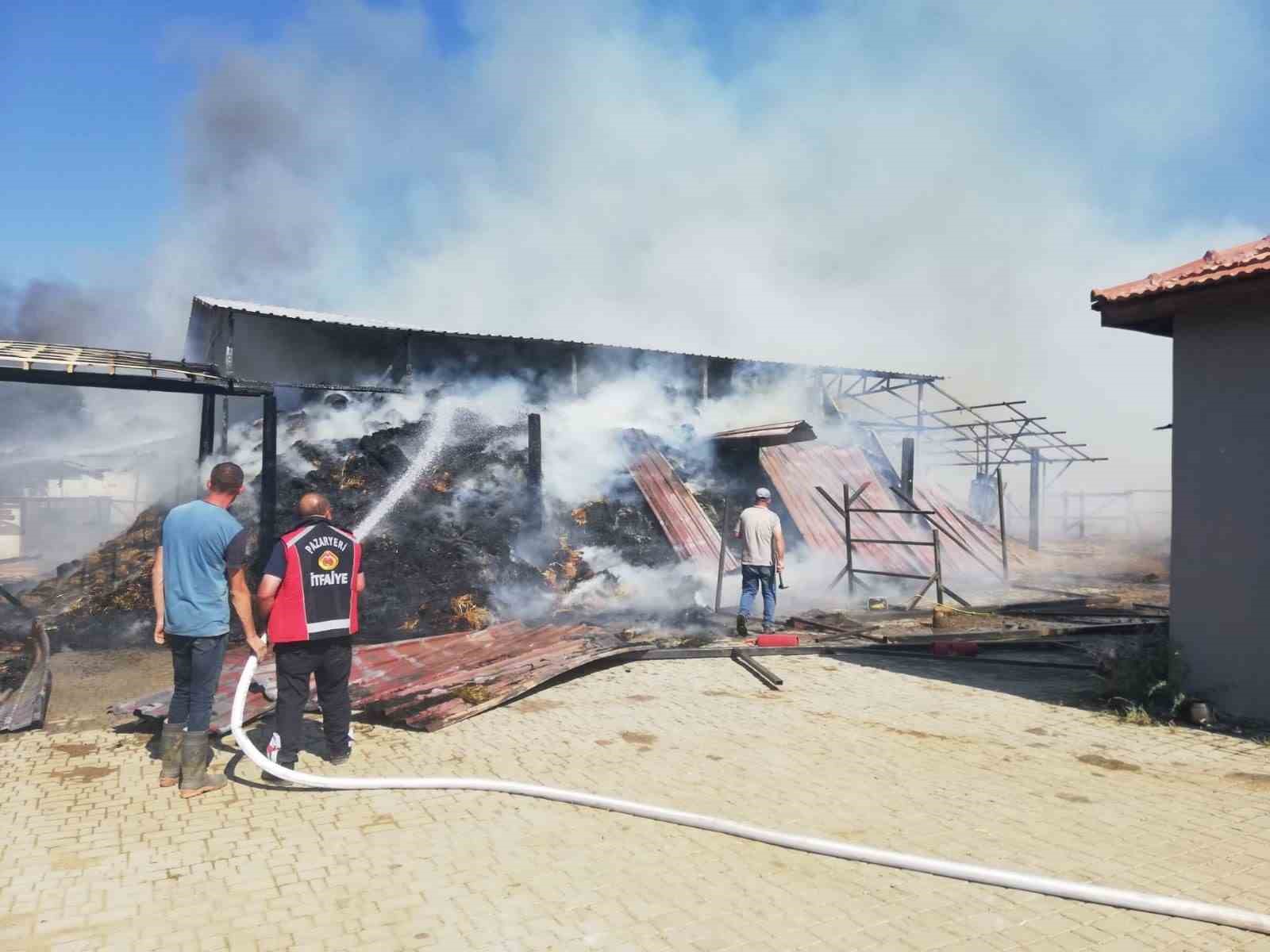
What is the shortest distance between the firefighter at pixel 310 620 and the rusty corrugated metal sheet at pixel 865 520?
34.3 ft

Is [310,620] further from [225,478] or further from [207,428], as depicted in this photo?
[207,428]

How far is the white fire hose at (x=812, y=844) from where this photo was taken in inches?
130

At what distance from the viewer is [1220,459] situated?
650 cm

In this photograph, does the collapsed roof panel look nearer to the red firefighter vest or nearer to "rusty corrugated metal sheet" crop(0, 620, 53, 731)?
"rusty corrugated metal sheet" crop(0, 620, 53, 731)

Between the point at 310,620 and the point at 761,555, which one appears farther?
the point at 761,555

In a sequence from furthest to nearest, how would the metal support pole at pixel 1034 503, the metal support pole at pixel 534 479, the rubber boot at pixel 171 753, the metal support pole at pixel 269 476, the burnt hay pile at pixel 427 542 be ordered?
1. the metal support pole at pixel 1034 503
2. the metal support pole at pixel 534 479
3. the metal support pole at pixel 269 476
4. the burnt hay pile at pixel 427 542
5. the rubber boot at pixel 171 753

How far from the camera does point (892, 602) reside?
13.4 meters

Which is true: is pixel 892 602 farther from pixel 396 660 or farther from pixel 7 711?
pixel 7 711

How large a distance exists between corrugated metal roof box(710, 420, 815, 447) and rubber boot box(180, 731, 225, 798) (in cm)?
971

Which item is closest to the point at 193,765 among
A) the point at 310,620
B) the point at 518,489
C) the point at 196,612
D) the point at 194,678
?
the point at 194,678

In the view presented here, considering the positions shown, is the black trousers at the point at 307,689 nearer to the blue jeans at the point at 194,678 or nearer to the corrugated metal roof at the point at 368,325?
the blue jeans at the point at 194,678

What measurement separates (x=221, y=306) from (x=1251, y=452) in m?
14.1

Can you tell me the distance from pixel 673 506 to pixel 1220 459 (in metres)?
8.24

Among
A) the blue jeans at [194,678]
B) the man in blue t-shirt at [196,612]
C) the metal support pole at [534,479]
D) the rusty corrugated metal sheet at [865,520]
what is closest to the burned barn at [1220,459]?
the man in blue t-shirt at [196,612]
